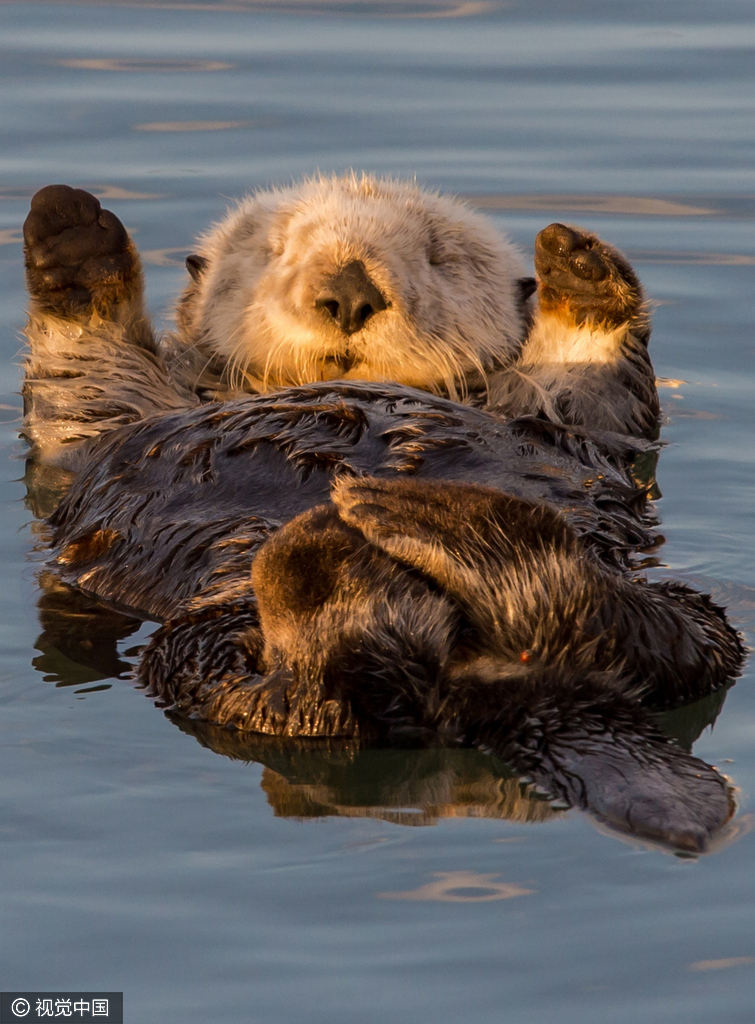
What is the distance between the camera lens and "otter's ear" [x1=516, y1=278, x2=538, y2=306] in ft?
15.3

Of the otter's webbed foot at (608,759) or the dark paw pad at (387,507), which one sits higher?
the dark paw pad at (387,507)

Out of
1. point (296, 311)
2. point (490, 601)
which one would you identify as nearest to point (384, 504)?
point (490, 601)

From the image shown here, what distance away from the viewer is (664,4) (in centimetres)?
906

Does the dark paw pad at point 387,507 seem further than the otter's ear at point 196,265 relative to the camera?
No

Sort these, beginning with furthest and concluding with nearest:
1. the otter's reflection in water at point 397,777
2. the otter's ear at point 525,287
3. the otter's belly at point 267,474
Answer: the otter's ear at point 525,287 → the otter's belly at point 267,474 → the otter's reflection in water at point 397,777

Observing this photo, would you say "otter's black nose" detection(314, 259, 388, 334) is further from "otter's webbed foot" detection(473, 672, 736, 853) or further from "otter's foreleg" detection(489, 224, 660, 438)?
"otter's webbed foot" detection(473, 672, 736, 853)

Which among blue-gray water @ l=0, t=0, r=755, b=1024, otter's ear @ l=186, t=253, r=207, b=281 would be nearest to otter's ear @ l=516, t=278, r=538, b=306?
blue-gray water @ l=0, t=0, r=755, b=1024

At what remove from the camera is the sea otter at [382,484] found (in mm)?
2615

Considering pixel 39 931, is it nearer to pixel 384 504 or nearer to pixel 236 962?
pixel 236 962

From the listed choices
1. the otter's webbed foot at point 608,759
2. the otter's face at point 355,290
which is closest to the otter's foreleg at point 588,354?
the otter's face at point 355,290

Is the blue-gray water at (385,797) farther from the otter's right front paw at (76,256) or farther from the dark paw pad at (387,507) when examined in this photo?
the otter's right front paw at (76,256)

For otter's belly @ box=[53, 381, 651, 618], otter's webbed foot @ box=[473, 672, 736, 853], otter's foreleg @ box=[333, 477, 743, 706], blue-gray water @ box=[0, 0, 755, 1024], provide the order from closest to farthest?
blue-gray water @ box=[0, 0, 755, 1024] → otter's webbed foot @ box=[473, 672, 736, 853] → otter's foreleg @ box=[333, 477, 743, 706] → otter's belly @ box=[53, 381, 651, 618]

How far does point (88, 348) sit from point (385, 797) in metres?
2.22

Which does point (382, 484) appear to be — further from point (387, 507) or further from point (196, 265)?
point (196, 265)
